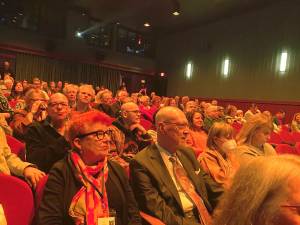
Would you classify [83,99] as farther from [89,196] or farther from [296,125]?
[296,125]

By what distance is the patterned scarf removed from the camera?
64.5 inches

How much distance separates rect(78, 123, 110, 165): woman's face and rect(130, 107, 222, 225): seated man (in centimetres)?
39

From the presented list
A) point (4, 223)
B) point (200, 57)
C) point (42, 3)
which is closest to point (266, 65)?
point (200, 57)

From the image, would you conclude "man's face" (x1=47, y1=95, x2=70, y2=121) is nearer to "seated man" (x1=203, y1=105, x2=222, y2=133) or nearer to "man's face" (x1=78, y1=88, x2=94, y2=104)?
"man's face" (x1=78, y1=88, x2=94, y2=104)

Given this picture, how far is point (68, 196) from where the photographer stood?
1.66 metres

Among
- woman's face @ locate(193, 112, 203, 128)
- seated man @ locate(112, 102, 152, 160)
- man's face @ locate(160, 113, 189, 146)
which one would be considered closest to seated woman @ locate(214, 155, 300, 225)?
man's face @ locate(160, 113, 189, 146)

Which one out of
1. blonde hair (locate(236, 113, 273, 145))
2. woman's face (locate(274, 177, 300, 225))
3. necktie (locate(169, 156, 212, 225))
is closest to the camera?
woman's face (locate(274, 177, 300, 225))

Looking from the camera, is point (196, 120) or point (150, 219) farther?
point (196, 120)

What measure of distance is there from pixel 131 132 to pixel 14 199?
1741mm

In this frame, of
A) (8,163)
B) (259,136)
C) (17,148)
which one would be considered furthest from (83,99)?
(259,136)

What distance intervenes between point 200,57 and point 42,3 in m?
6.90

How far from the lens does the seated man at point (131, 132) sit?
306cm

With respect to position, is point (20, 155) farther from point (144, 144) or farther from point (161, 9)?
point (161, 9)

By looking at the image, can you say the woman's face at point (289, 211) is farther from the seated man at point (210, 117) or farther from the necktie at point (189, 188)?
the seated man at point (210, 117)
